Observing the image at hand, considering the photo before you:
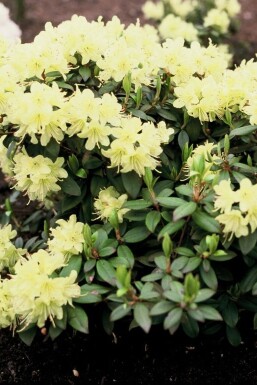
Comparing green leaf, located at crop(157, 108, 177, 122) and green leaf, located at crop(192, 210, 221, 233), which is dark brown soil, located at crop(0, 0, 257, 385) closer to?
green leaf, located at crop(192, 210, 221, 233)

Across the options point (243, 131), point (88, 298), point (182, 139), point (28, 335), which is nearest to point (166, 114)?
point (182, 139)

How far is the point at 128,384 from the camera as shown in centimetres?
258

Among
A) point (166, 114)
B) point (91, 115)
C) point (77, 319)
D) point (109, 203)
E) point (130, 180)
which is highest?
point (91, 115)

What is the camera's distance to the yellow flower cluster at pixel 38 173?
7.66ft

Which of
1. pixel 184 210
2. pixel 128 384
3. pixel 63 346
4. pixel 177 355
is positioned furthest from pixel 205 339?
pixel 184 210

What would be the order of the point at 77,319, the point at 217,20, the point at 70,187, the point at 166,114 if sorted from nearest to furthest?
the point at 77,319
the point at 70,187
the point at 166,114
the point at 217,20

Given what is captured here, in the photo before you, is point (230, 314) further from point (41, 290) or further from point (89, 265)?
point (41, 290)

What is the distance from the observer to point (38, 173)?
2.33 m

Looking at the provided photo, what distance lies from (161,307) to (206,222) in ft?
1.10

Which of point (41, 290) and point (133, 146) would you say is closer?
point (41, 290)

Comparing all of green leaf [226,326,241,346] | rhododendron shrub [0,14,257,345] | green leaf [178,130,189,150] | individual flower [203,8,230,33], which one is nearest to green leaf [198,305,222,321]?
rhododendron shrub [0,14,257,345]

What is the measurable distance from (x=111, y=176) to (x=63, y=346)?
831 mm

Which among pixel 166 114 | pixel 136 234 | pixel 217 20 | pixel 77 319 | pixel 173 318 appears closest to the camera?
pixel 173 318

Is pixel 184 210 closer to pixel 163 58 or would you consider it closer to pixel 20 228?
pixel 163 58
